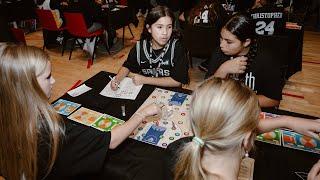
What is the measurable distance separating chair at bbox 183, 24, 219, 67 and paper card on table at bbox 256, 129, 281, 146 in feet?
7.53

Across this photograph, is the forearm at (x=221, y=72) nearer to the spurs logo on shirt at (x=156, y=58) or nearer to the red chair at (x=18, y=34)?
the spurs logo on shirt at (x=156, y=58)

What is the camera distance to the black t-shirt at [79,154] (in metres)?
1.24

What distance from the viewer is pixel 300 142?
4.89 feet

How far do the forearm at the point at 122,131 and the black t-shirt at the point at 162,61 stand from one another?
862mm

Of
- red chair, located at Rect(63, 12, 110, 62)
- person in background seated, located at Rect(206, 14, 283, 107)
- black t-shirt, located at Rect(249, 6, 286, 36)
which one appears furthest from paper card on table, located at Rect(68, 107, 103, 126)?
red chair, located at Rect(63, 12, 110, 62)

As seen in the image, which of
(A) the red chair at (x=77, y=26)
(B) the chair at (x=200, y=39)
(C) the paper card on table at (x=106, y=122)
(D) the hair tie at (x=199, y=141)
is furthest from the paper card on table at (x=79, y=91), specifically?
(A) the red chair at (x=77, y=26)

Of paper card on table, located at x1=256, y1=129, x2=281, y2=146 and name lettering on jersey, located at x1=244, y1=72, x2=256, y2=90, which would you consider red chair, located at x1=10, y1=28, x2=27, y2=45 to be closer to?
name lettering on jersey, located at x1=244, y1=72, x2=256, y2=90

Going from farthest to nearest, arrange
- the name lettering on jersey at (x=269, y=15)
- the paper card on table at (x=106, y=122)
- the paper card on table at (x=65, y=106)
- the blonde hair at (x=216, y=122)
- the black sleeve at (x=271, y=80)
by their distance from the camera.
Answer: the name lettering on jersey at (x=269, y=15), the black sleeve at (x=271, y=80), the paper card on table at (x=65, y=106), the paper card on table at (x=106, y=122), the blonde hair at (x=216, y=122)

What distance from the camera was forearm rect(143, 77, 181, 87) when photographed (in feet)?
7.03

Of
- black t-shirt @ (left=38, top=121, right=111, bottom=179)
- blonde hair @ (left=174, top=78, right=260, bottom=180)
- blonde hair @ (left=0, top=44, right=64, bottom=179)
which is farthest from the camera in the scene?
black t-shirt @ (left=38, top=121, right=111, bottom=179)

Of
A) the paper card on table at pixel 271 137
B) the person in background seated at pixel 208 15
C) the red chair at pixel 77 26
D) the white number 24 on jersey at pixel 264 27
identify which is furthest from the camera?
the red chair at pixel 77 26

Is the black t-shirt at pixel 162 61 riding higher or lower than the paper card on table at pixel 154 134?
higher

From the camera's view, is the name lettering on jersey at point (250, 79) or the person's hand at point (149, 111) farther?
the name lettering on jersey at point (250, 79)

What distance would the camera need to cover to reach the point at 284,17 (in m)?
3.47
